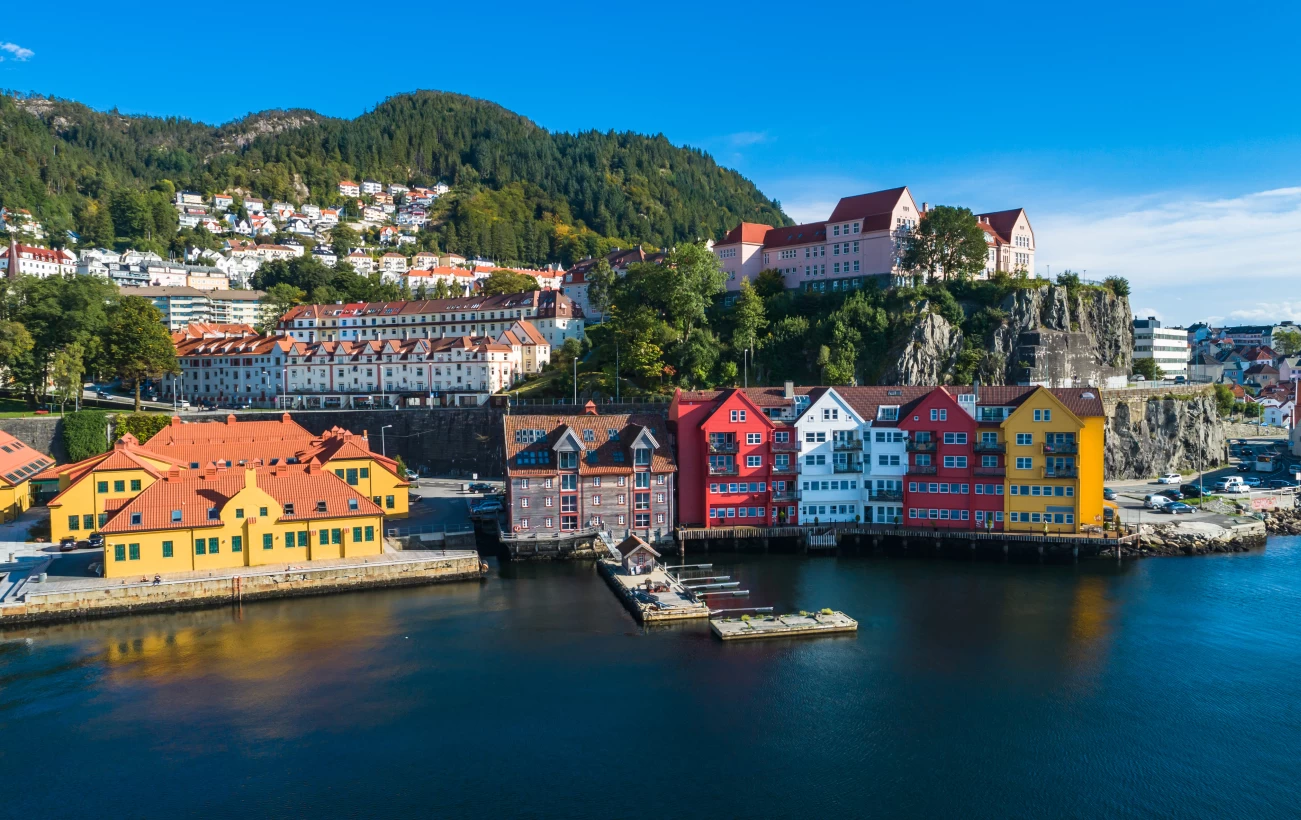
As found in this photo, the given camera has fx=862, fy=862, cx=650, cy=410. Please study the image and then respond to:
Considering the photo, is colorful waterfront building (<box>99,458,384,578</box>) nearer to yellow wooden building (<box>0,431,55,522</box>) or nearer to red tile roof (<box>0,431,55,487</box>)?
yellow wooden building (<box>0,431,55,522</box>)

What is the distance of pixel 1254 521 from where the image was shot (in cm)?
4816

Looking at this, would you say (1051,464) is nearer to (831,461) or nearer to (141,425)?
(831,461)

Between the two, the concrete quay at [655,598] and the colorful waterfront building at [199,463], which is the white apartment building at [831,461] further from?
the colorful waterfront building at [199,463]

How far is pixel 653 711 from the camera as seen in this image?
2583 centimetres

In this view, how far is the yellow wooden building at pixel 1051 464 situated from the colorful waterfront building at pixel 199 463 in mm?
31707

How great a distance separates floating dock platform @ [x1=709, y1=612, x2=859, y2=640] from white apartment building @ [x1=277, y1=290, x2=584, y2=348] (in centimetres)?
5895

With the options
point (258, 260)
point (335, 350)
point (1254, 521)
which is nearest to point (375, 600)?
point (1254, 521)

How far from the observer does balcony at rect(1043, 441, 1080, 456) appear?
43.0 metres

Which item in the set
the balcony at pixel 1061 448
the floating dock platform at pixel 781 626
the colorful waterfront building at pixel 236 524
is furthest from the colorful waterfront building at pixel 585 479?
the balcony at pixel 1061 448

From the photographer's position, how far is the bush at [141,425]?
199ft

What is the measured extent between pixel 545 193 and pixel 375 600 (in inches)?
6519

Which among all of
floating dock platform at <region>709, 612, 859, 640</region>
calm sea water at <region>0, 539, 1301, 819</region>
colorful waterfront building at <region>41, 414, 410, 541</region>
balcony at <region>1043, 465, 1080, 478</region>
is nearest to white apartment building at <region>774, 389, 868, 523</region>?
balcony at <region>1043, 465, 1080, 478</region>

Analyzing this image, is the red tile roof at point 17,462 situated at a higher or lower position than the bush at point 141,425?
lower

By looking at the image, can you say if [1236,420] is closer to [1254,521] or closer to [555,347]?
[1254,521]
